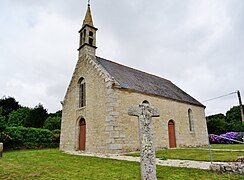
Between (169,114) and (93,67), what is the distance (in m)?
7.21

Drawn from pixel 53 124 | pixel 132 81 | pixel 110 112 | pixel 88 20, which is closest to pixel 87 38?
pixel 88 20

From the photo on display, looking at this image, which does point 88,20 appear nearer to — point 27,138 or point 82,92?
point 82,92

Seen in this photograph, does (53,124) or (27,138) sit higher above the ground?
(53,124)

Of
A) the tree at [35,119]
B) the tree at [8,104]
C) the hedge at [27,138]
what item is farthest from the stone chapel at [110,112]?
the tree at [8,104]

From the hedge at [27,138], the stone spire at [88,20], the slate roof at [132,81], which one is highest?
the stone spire at [88,20]

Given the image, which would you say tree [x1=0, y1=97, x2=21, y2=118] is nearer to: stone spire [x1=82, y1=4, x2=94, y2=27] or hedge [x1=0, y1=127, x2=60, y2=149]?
hedge [x1=0, y1=127, x2=60, y2=149]

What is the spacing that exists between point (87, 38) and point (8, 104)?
78.9 ft

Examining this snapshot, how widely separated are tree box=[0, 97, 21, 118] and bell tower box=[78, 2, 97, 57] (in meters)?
22.3

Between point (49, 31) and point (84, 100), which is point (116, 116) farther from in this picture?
point (49, 31)

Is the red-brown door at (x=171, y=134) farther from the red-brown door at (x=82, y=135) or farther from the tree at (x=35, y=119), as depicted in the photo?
the tree at (x=35, y=119)

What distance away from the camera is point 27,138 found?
52.5ft

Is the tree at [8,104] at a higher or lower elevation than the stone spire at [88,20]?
lower

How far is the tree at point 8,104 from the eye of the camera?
→ 99.2ft

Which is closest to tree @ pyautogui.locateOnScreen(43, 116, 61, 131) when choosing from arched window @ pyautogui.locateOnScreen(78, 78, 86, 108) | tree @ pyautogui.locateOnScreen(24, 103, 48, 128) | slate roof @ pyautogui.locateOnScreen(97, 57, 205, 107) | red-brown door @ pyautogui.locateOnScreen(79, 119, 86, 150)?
tree @ pyautogui.locateOnScreen(24, 103, 48, 128)
